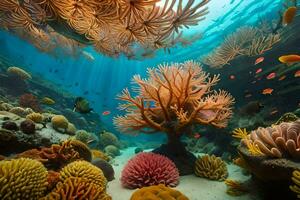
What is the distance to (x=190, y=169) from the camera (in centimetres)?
640

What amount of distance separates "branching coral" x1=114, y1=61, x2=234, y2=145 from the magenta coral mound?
45.2 inches

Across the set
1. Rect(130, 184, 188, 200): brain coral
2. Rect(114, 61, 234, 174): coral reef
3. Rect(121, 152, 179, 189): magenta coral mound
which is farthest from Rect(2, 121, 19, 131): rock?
Rect(130, 184, 188, 200): brain coral

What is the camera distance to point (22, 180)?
3.37 metres

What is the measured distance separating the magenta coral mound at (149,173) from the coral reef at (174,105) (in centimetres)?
88

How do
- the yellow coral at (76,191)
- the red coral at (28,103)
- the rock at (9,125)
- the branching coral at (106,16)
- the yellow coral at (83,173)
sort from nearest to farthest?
the yellow coral at (76,191) → the yellow coral at (83,173) → the branching coral at (106,16) → the rock at (9,125) → the red coral at (28,103)

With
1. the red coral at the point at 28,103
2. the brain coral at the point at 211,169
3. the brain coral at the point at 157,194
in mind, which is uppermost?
the red coral at the point at 28,103

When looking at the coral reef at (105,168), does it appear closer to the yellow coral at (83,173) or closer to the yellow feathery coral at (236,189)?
the yellow coral at (83,173)

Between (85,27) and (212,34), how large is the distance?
76.0 ft

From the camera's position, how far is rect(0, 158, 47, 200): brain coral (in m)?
3.23

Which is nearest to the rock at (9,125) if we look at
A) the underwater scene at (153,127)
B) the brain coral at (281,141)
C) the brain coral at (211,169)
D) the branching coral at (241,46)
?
the underwater scene at (153,127)

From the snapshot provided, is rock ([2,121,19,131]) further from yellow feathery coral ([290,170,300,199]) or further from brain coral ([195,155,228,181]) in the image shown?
yellow feathery coral ([290,170,300,199])

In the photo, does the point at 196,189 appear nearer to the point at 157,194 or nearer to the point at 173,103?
the point at 157,194

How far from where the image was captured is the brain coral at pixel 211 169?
593 centimetres

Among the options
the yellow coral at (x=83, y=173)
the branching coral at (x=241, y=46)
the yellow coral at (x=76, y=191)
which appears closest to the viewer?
the yellow coral at (x=76, y=191)
